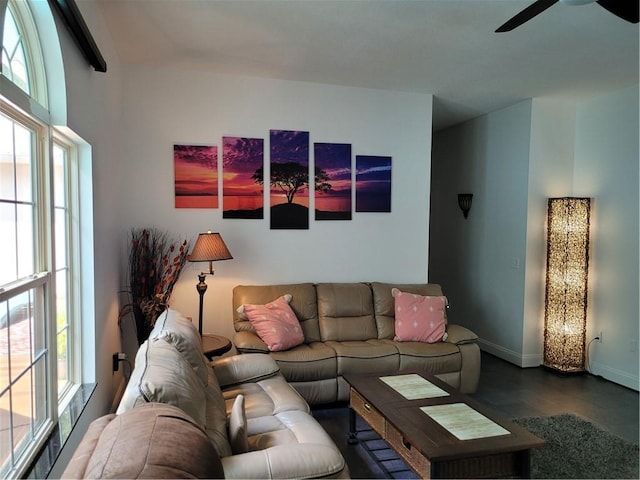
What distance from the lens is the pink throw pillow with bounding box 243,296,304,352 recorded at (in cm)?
331

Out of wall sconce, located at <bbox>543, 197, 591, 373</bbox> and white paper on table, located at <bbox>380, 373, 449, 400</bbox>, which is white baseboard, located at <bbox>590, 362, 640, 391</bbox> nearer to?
wall sconce, located at <bbox>543, 197, 591, 373</bbox>

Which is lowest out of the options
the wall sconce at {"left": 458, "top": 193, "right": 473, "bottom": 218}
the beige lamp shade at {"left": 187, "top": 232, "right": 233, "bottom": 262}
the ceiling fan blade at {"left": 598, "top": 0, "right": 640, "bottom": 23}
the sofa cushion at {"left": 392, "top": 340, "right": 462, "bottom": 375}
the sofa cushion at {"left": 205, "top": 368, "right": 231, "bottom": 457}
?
the sofa cushion at {"left": 392, "top": 340, "right": 462, "bottom": 375}

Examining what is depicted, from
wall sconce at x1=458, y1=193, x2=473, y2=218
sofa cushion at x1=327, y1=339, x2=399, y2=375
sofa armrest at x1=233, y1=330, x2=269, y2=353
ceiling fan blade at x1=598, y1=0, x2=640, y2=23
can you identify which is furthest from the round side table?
wall sconce at x1=458, y1=193, x2=473, y2=218

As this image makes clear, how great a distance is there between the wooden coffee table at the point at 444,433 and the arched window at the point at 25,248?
61.8 inches

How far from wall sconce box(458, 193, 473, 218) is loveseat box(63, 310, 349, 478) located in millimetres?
3367

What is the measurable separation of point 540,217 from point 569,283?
71 cm

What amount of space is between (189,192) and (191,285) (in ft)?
2.62

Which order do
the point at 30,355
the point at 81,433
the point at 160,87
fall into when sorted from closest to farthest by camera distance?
the point at 30,355, the point at 81,433, the point at 160,87

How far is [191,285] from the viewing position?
376 centimetres

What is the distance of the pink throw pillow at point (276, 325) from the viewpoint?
→ 3314 mm

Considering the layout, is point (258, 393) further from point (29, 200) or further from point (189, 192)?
point (189, 192)

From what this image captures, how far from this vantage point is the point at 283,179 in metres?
3.97

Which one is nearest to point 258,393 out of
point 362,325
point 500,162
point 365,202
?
point 362,325

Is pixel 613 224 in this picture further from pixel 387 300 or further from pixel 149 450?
pixel 149 450
